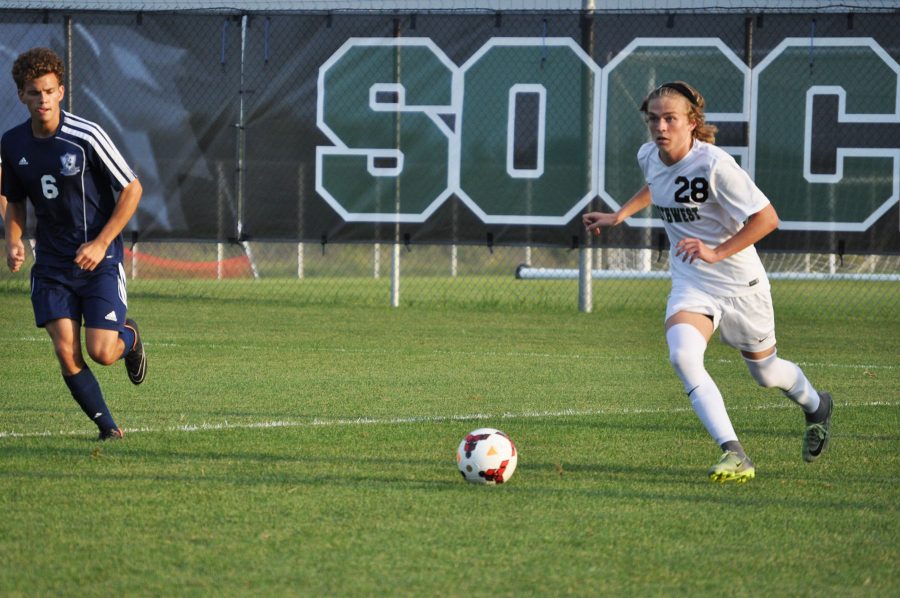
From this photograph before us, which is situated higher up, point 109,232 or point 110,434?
point 109,232

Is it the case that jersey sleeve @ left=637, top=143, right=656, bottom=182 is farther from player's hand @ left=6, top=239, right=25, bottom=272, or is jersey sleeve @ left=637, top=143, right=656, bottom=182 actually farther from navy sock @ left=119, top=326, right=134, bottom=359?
player's hand @ left=6, top=239, right=25, bottom=272

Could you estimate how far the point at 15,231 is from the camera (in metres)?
6.65

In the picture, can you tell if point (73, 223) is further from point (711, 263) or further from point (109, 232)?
point (711, 263)

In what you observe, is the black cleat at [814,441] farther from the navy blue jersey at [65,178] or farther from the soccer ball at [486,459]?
the navy blue jersey at [65,178]

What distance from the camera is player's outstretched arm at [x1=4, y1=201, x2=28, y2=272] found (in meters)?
6.59

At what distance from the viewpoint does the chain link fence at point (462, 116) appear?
45.3ft

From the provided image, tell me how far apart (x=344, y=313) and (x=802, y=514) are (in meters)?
9.91

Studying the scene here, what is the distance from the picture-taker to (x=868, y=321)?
48.1 ft

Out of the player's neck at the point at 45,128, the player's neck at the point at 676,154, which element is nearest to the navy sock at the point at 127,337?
the player's neck at the point at 45,128

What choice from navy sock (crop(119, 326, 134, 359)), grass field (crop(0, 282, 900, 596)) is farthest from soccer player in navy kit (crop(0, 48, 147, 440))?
grass field (crop(0, 282, 900, 596))

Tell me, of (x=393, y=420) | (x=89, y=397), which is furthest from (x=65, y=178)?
(x=393, y=420)

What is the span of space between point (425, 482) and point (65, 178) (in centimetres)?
245

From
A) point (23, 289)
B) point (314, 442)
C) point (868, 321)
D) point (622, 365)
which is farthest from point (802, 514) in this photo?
point (23, 289)

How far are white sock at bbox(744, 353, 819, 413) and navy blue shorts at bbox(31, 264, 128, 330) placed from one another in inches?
126
